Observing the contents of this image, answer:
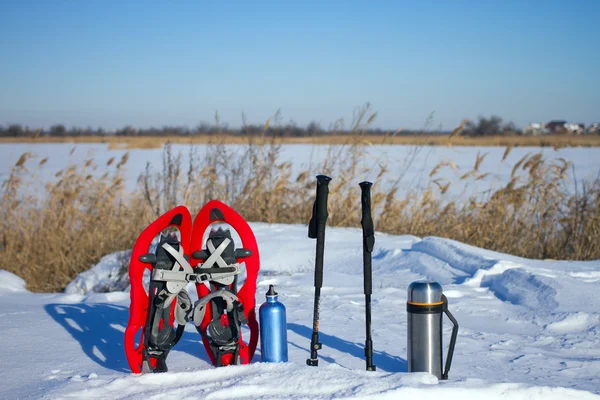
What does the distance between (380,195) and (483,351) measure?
4.45 meters

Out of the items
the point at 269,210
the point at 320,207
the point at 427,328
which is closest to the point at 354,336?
the point at 427,328

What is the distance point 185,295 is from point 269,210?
195 inches

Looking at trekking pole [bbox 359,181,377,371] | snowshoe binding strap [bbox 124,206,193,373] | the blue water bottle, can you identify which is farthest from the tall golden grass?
trekking pole [bbox 359,181,377,371]

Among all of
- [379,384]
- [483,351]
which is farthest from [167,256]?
[483,351]

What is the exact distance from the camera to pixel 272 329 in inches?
117

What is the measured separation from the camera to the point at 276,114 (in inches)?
329

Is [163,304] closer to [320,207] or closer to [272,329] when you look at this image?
[272,329]

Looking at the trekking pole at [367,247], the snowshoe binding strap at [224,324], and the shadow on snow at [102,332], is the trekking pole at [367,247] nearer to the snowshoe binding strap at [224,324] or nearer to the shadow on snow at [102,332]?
the snowshoe binding strap at [224,324]

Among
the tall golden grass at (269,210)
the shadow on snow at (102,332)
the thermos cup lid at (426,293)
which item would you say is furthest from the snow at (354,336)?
the tall golden grass at (269,210)

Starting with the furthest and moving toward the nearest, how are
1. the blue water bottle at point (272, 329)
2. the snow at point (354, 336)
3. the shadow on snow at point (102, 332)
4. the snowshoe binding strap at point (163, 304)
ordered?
the shadow on snow at point (102, 332) < the blue water bottle at point (272, 329) < the snowshoe binding strap at point (163, 304) < the snow at point (354, 336)

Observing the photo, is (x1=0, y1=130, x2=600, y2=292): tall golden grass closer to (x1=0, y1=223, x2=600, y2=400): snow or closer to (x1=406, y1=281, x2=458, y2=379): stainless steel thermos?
(x1=0, y1=223, x2=600, y2=400): snow

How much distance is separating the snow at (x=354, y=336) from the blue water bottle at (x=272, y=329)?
0.12 m

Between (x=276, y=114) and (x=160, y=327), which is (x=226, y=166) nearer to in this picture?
(x=276, y=114)

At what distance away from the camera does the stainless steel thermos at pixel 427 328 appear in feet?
9.66
